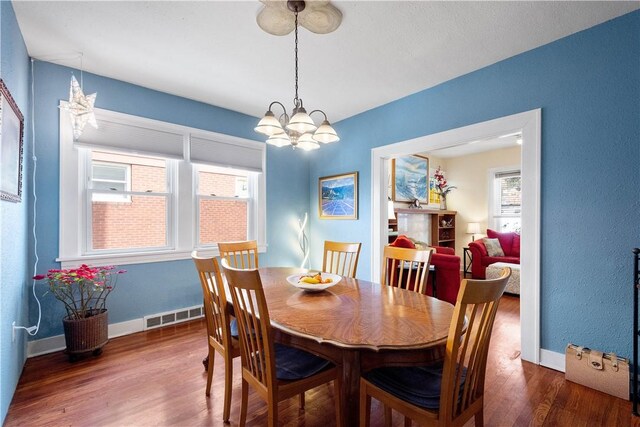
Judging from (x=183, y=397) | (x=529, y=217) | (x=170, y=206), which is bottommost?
(x=183, y=397)

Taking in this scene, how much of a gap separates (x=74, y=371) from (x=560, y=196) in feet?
Answer: 13.2

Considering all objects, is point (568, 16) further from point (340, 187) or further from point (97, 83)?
point (97, 83)

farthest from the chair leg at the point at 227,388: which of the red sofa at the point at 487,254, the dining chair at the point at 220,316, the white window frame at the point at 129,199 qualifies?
the red sofa at the point at 487,254

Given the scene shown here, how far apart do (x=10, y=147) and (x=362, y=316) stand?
2358 millimetres

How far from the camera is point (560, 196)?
228 cm

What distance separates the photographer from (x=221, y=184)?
381 cm

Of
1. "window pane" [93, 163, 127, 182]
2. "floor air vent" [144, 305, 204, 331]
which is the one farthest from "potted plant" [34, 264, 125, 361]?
Result: "window pane" [93, 163, 127, 182]

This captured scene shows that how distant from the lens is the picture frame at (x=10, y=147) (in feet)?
5.35

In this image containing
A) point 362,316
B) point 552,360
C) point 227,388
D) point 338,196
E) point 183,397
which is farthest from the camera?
point 338,196

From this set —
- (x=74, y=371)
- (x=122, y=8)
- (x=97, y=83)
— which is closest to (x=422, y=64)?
(x=122, y=8)

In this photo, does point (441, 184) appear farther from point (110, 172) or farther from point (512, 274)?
point (110, 172)

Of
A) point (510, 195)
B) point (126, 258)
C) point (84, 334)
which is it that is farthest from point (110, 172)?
point (510, 195)

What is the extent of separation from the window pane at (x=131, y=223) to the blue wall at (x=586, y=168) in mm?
3560

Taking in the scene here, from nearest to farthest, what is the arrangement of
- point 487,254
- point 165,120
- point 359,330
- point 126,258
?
point 359,330
point 126,258
point 165,120
point 487,254
